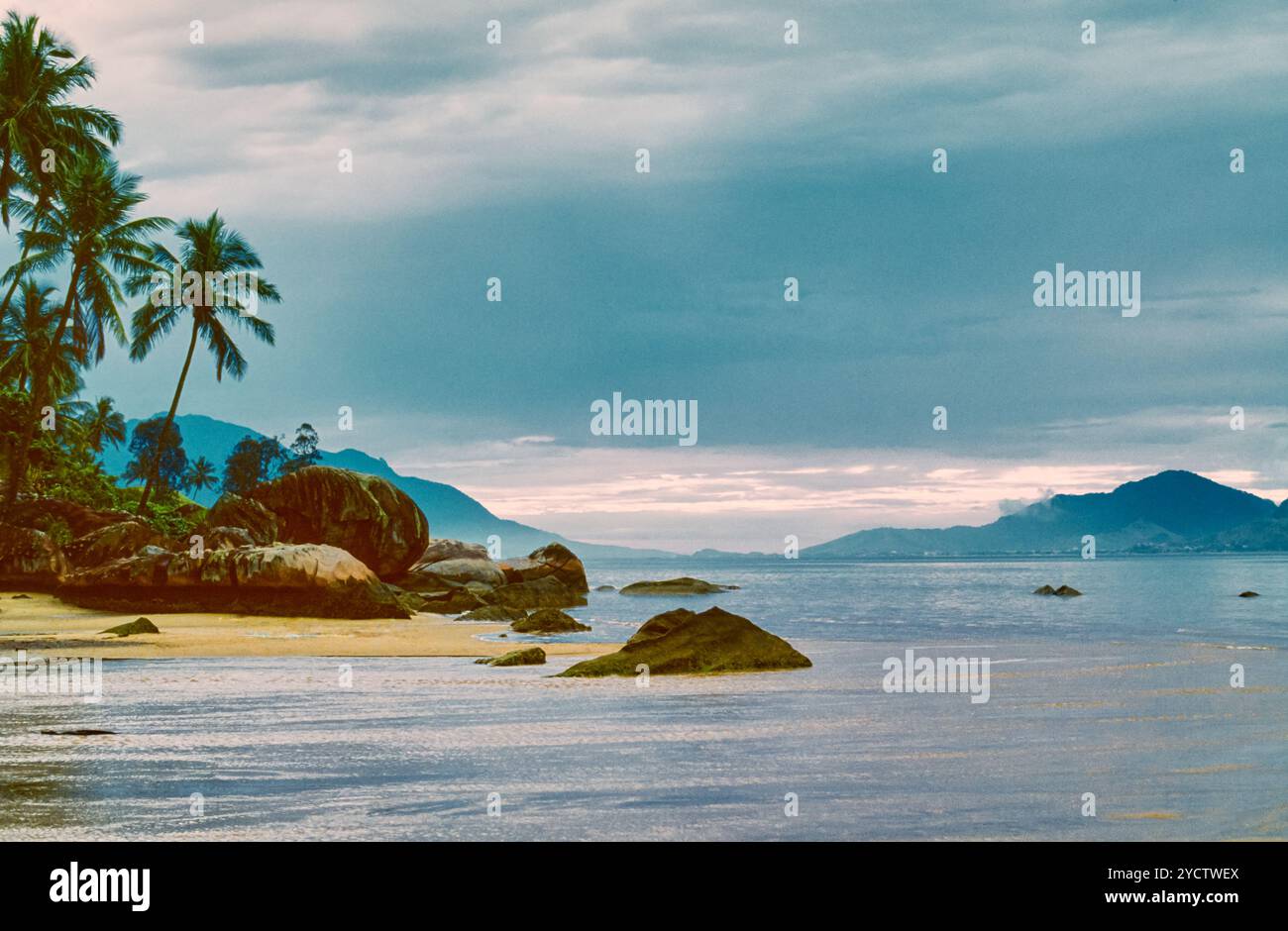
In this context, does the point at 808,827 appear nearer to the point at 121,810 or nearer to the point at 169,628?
the point at 121,810

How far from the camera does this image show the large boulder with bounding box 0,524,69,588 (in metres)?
38.8

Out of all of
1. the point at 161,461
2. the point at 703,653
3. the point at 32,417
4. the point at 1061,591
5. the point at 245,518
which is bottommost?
the point at 1061,591

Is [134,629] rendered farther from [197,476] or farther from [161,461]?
[161,461]

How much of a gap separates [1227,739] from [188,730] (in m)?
11.5

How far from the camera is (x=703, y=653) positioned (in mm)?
21453

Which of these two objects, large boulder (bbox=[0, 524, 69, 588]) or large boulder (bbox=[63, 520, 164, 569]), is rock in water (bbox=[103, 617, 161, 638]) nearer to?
large boulder (bbox=[0, 524, 69, 588])

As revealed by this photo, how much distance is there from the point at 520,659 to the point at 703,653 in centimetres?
367

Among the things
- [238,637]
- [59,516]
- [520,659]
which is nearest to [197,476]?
[59,516]

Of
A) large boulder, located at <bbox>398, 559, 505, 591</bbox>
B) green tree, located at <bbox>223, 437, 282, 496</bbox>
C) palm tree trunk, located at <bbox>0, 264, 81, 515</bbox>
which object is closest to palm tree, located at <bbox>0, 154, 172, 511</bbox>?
palm tree trunk, located at <bbox>0, 264, 81, 515</bbox>

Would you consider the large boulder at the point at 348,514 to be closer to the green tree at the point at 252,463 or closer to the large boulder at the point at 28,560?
the large boulder at the point at 28,560

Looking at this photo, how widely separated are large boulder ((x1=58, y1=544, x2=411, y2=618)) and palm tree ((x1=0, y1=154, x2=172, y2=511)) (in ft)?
29.0

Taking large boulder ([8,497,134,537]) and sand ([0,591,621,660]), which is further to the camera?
large boulder ([8,497,134,537])
